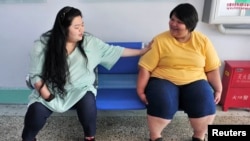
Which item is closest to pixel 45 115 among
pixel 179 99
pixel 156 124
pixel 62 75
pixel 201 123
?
pixel 62 75

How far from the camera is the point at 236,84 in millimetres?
2008

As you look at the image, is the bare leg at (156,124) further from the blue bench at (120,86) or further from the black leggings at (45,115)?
the black leggings at (45,115)

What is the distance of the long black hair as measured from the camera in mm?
1483

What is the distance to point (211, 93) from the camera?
152 cm

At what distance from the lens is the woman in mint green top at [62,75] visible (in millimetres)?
1488

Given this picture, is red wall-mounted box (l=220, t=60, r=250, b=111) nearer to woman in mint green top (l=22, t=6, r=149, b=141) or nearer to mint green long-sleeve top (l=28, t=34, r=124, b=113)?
mint green long-sleeve top (l=28, t=34, r=124, b=113)

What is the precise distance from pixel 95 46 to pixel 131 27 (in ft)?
1.55

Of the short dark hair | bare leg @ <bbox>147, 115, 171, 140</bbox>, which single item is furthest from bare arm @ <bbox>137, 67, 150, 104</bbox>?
the short dark hair

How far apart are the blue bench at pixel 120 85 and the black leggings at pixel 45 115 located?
72mm

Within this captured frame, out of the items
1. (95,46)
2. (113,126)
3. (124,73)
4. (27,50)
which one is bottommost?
(113,126)

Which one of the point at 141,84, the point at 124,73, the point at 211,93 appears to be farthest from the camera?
the point at 124,73

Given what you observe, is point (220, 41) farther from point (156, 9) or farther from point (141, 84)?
point (141, 84)

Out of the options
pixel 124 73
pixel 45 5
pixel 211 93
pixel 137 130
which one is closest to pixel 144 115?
pixel 137 130

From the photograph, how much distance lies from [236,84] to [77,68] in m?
1.32
